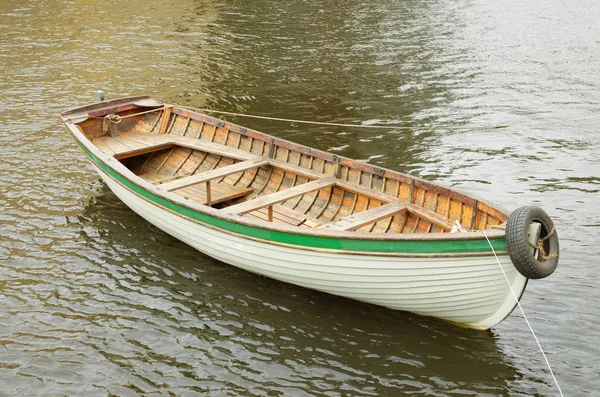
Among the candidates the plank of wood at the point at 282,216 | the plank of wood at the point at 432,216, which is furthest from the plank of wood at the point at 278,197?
the plank of wood at the point at 432,216

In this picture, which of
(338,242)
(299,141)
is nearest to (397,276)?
(338,242)

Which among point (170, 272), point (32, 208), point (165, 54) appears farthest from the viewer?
point (165, 54)

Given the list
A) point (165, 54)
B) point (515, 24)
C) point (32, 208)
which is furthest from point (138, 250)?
point (515, 24)

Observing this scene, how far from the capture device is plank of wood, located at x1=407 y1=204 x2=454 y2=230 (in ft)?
44.4

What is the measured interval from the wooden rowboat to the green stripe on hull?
0.02 meters

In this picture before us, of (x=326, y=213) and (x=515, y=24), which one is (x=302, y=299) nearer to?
(x=326, y=213)

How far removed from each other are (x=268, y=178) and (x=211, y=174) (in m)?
1.67

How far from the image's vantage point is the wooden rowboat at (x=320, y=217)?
1152 centimetres

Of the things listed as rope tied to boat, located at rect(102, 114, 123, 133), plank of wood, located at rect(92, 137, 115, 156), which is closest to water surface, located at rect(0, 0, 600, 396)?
plank of wood, located at rect(92, 137, 115, 156)

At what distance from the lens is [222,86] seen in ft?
94.2

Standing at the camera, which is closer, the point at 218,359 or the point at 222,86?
the point at 218,359

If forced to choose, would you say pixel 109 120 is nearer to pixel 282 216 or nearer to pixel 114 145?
pixel 114 145

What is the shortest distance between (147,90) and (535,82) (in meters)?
16.1

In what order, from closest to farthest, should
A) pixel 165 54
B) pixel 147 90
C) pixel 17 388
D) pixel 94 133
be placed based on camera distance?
pixel 17 388 < pixel 94 133 < pixel 147 90 < pixel 165 54
